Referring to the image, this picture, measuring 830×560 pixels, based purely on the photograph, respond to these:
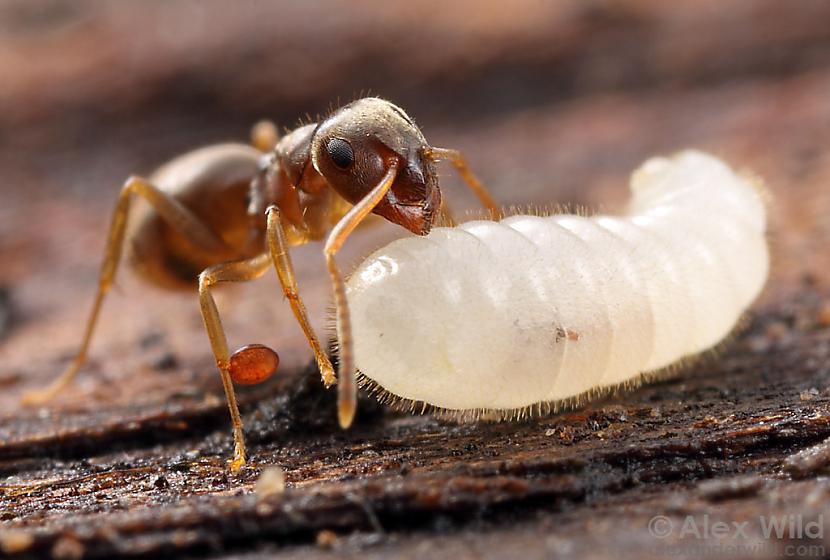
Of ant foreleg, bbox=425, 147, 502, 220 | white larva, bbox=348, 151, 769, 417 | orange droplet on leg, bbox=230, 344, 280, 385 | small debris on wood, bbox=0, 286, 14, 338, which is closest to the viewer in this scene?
white larva, bbox=348, 151, 769, 417

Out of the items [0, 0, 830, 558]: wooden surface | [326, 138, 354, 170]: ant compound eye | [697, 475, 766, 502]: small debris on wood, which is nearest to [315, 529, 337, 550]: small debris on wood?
[0, 0, 830, 558]: wooden surface

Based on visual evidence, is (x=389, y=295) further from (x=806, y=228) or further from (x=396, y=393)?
(x=806, y=228)

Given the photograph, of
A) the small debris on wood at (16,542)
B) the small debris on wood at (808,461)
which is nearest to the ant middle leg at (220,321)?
the small debris on wood at (16,542)

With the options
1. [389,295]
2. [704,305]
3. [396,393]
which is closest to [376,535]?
[396,393]

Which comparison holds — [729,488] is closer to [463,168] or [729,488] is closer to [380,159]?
[380,159]

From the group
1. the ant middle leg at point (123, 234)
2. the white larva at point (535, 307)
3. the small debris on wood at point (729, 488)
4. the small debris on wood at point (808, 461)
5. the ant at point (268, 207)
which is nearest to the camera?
the small debris on wood at point (729, 488)

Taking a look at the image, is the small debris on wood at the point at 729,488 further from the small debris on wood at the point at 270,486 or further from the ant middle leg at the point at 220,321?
the ant middle leg at the point at 220,321

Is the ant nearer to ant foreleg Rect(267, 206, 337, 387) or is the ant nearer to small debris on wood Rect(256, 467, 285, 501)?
ant foreleg Rect(267, 206, 337, 387)
